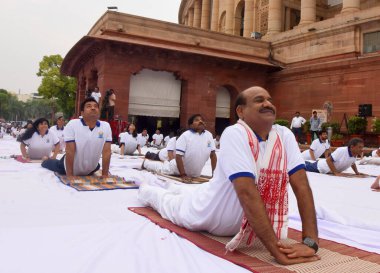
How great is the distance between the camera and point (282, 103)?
2145cm

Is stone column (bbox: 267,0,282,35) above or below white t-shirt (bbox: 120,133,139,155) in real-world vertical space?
above

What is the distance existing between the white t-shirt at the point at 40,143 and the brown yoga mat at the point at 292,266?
601cm

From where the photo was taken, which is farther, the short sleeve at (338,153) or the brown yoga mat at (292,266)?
the short sleeve at (338,153)

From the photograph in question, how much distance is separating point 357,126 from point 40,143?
12441 millimetres

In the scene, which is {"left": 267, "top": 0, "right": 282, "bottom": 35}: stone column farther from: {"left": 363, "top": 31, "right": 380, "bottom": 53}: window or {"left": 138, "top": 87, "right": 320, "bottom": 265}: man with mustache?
{"left": 138, "top": 87, "right": 320, "bottom": 265}: man with mustache

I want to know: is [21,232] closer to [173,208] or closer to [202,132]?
[173,208]

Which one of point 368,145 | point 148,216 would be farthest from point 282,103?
point 148,216

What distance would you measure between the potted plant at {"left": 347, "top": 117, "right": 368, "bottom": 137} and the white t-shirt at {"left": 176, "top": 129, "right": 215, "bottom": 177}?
11.0 metres

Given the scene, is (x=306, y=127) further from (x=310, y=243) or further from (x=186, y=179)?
(x=310, y=243)

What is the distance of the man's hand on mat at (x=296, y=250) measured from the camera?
8.05 feet

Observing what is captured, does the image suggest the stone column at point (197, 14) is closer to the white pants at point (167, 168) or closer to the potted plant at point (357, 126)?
the potted plant at point (357, 126)

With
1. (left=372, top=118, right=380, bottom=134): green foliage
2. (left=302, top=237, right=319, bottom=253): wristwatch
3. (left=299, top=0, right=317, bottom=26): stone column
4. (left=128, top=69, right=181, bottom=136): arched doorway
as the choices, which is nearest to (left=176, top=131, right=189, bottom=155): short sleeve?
(left=302, top=237, right=319, bottom=253): wristwatch

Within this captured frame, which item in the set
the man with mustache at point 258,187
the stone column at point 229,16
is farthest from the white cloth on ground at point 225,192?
the stone column at point 229,16

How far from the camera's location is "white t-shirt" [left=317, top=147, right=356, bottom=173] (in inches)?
319
